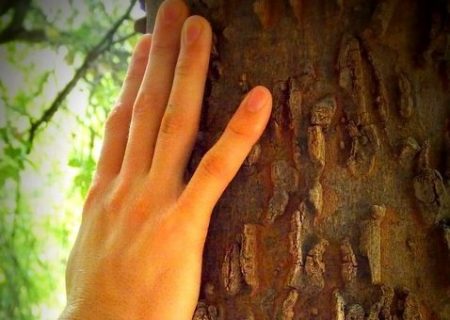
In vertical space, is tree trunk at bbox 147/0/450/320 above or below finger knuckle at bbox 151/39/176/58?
below

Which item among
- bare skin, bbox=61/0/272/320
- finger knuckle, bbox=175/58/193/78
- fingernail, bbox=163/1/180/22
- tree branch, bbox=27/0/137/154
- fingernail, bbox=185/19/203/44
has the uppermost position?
tree branch, bbox=27/0/137/154

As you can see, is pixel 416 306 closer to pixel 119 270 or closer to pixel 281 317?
pixel 281 317

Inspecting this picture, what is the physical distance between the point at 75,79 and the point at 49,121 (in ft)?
0.38

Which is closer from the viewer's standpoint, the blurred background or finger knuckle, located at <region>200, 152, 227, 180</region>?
finger knuckle, located at <region>200, 152, 227, 180</region>

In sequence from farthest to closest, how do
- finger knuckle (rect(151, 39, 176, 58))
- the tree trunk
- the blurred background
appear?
the blurred background, finger knuckle (rect(151, 39, 176, 58)), the tree trunk

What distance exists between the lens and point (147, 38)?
66 centimetres

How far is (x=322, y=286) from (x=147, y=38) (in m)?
0.35

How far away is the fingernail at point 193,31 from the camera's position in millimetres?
546

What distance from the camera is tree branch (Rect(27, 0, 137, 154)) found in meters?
1.31

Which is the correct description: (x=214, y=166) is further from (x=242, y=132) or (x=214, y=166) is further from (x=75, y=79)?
(x=75, y=79)

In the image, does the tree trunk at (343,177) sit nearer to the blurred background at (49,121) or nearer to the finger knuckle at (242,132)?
the finger knuckle at (242,132)

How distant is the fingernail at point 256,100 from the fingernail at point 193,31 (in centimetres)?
9

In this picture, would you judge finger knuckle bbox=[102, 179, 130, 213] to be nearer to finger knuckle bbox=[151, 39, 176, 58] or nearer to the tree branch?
finger knuckle bbox=[151, 39, 176, 58]

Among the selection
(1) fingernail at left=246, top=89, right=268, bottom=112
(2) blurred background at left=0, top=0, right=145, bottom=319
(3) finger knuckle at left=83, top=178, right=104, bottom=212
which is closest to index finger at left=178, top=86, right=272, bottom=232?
(1) fingernail at left=246, top=89, right=268, bottom=112
